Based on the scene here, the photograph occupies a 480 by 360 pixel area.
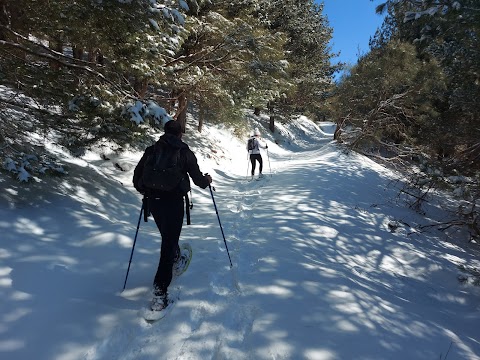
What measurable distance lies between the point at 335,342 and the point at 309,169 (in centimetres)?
1060

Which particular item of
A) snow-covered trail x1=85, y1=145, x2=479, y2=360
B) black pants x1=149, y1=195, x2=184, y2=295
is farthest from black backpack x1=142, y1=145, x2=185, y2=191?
snow-covered trail x1=85, y1=145, x2=479, y2=360

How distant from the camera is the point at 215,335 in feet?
10.5

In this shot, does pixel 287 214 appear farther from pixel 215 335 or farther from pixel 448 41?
pixel 448 41

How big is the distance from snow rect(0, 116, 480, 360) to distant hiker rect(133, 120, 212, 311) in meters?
0.43

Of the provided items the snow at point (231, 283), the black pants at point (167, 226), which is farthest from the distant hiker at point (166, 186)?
the snow at point (231, 283)

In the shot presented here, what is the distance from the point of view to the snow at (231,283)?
3.07 meters

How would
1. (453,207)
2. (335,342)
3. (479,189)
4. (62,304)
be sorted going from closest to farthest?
(335,342) < (62,304) < (479,189) < (453,207)

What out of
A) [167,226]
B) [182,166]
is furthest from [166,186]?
[167,226]

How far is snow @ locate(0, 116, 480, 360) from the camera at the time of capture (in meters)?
3.07

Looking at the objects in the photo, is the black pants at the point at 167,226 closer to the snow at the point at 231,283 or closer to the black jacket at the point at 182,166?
the black jacket at the point at 182,166

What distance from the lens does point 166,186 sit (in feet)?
11.3

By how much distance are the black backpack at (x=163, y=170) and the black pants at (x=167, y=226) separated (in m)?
0.19

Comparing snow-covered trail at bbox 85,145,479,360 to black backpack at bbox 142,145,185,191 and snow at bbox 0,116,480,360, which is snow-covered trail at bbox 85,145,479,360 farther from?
black backpack at bbox 142,145,185,191

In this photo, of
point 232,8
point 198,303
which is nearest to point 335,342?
point 198,303
